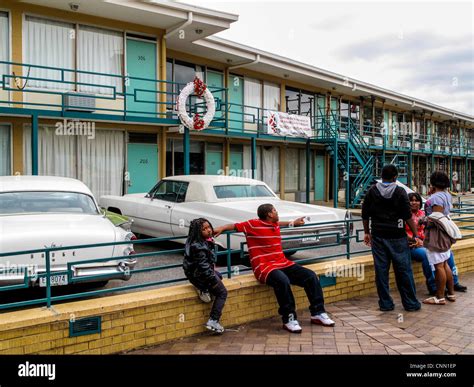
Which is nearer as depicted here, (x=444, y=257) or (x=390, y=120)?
(x=444, y=257)

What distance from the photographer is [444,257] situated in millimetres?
6316

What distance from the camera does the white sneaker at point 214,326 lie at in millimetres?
5086

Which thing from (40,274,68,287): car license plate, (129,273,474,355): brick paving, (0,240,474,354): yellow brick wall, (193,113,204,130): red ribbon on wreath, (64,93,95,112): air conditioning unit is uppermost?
(64,93,95,112): air conditioning unit

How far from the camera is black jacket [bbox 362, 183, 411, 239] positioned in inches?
232

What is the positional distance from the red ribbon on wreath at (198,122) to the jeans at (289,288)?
813 centimetres

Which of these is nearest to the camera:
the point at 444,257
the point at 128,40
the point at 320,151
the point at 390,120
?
the point at 444,257

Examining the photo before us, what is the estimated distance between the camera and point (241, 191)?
8.80 meters

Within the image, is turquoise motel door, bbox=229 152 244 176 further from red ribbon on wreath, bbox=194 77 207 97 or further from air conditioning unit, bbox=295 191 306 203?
red ribbon on wreath, bbox=194 77 207 97

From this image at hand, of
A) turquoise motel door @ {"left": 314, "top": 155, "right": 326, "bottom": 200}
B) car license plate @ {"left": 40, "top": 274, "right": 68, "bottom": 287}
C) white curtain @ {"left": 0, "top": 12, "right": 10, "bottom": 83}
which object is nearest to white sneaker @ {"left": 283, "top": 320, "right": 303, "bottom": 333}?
car license plate @ {"left": 40, "top": 274, "right": 68, "bottom": 287}

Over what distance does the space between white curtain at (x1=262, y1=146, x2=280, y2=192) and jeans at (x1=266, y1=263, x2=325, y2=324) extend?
13.8m

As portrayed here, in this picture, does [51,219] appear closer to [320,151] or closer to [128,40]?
[128,40]
